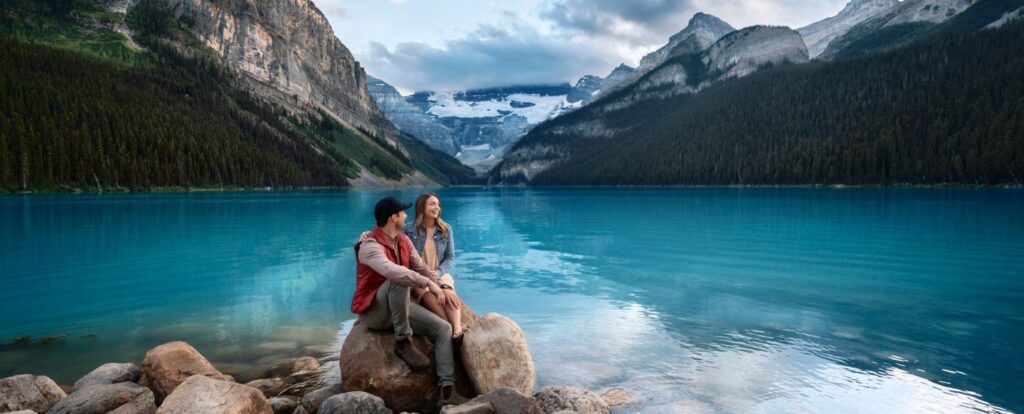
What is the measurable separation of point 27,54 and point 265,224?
130 metres

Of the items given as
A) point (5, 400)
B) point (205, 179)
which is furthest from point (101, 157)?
point (5, 400)

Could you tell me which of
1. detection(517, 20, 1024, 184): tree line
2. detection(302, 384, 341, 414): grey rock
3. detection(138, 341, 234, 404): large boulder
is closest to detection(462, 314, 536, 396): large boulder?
detection(302, 384, 341, 414): grey rock

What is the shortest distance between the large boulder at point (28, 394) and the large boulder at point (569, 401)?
26.0 ft

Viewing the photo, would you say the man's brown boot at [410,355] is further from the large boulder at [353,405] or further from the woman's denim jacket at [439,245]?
the woman's denim jacket at [439,245]

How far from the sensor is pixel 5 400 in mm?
8422

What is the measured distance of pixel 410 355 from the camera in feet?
29.4

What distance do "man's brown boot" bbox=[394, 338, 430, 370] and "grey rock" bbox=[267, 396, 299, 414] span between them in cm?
189

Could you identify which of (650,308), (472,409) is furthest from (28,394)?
(650,308)

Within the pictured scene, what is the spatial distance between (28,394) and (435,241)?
23.0 ft

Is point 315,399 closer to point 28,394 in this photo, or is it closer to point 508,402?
point 508,402

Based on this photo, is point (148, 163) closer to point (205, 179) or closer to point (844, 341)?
point (205, 179)

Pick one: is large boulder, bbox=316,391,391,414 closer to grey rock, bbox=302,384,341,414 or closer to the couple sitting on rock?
grey rock, bbox=302,384,341,414

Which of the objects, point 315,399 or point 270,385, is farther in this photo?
point 270,385

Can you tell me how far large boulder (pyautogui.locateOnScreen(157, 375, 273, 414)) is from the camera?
6.89 meters
